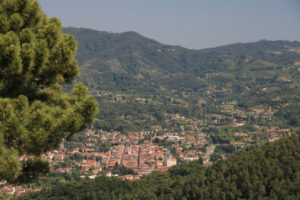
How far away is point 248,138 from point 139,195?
44.6 m

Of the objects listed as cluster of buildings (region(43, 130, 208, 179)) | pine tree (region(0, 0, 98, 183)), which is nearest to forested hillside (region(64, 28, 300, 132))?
cluster of buildings (region(43, 130, 208, 179))

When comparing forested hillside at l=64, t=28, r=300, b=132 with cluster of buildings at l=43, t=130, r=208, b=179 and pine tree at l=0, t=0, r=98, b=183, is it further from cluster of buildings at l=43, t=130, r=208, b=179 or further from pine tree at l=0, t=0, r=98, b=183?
pine tree at l=0, t=0, r=98, b=183

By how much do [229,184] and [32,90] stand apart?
22.6m

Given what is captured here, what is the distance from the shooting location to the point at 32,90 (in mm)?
6949

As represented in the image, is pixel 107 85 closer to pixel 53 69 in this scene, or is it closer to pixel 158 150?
pixel 158 150

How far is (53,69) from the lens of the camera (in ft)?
21.2

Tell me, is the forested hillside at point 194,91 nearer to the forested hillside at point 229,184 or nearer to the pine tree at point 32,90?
the forested hillside at point 229,184

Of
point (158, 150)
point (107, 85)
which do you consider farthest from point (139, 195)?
point (107, 85)

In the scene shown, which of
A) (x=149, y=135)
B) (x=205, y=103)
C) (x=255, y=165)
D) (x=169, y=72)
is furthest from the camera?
(x=169, y=72)

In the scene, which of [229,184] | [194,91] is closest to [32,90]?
[229,184]

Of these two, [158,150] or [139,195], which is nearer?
[139,195]

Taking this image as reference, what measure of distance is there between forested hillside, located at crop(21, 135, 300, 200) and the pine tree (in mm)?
19337

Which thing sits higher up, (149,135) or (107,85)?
(107,85)

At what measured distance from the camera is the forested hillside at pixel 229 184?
2493 cm
